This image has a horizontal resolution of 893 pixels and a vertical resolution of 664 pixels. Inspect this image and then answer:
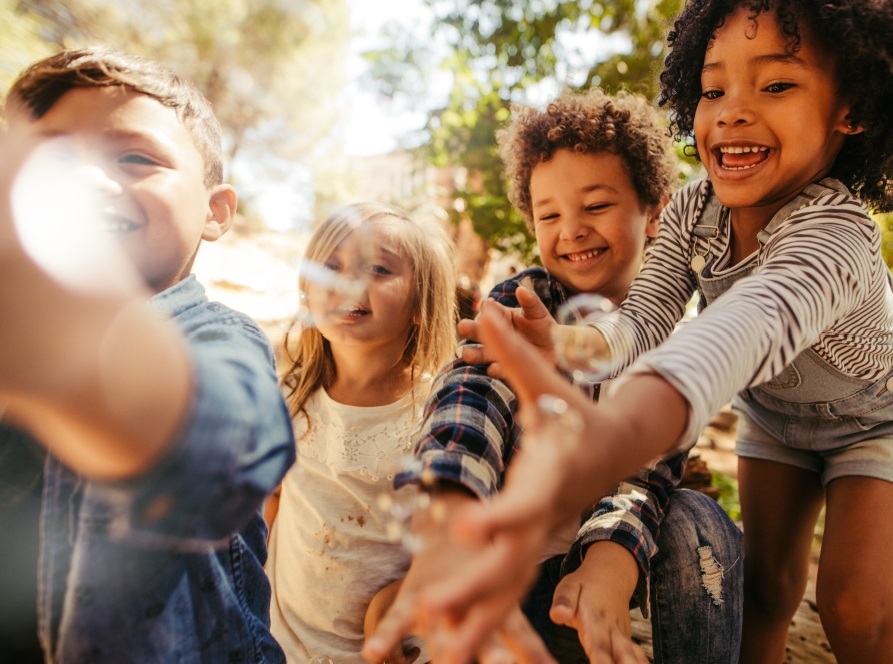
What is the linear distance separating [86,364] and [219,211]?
920 mm

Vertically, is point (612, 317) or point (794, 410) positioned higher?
point (612, 317)

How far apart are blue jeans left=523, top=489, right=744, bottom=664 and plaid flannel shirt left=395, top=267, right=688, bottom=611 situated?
6 centimetres

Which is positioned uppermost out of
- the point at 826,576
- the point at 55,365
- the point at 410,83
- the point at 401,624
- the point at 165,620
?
the point at 410,83

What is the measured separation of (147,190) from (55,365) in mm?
608

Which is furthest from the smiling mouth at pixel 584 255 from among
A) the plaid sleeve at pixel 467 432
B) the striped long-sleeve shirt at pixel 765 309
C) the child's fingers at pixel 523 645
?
the child's fingers at pixel 523 645

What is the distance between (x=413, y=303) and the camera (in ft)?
6.65

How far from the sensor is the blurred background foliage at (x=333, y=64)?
3969mm

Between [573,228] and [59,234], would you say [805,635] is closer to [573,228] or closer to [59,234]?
[573,228]

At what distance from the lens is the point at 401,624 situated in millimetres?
Answer: 648

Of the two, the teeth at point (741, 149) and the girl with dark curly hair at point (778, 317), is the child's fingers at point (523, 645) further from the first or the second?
the teeth at point (741, 149)

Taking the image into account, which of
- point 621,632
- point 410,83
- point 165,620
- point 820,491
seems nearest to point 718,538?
point 621,632

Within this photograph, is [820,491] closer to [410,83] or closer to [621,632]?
[621,632]

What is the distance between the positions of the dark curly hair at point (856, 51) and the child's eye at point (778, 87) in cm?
7

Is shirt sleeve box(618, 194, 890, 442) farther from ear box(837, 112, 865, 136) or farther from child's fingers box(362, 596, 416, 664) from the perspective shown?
child's fingers box(362, 596, 416, 664)
